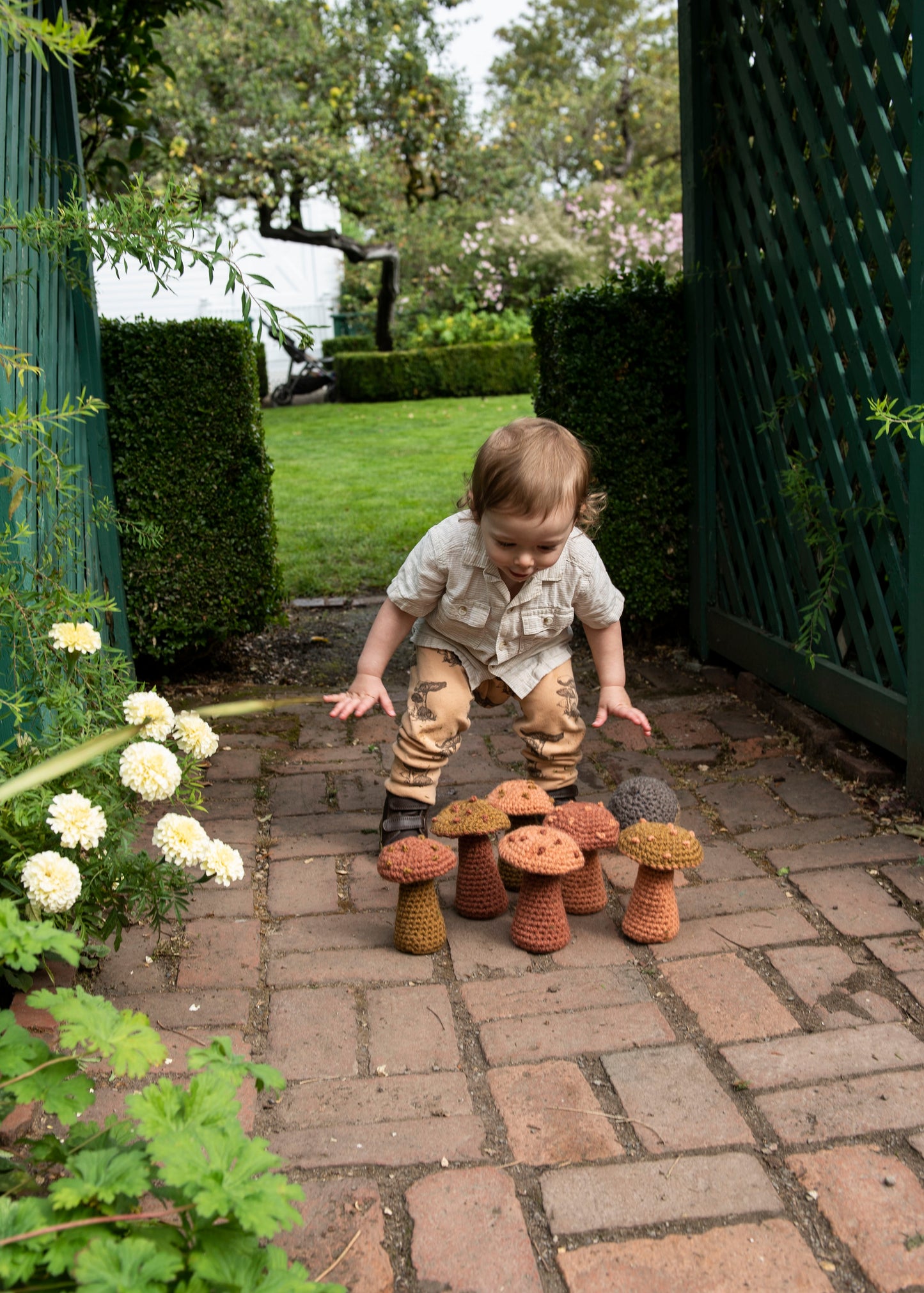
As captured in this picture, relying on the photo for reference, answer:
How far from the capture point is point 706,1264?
1602 millimetres

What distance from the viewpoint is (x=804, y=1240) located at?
1.64 m

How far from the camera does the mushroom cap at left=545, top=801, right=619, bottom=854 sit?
2572mm

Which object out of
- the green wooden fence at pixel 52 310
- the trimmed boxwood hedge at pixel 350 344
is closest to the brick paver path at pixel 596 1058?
the green wooden fence at pixel 52 310

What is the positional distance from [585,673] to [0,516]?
2665 millimetres

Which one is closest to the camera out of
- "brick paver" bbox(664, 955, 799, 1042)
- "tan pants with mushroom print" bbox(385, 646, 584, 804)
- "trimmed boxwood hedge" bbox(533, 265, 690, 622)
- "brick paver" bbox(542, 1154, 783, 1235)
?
"brick paver" bbox(542, 1154, 783, 1235)

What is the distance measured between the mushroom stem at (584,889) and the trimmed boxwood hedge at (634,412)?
7.04 feet

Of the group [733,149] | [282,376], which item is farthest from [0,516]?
[282,376]

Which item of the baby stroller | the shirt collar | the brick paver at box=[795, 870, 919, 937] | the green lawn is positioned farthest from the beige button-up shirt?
the baby stroller

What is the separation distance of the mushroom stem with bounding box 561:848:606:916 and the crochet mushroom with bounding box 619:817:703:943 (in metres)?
0.15

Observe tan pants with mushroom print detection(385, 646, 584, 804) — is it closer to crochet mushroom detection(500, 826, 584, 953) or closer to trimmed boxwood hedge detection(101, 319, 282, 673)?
crochet mushroom detection(500, 826, 584, 953)

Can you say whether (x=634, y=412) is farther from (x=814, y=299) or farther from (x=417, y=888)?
(x=417, y=888)

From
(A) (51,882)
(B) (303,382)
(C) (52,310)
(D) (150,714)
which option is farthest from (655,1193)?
(B) (303,382)

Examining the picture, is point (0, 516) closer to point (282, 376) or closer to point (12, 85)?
point (12, 85)

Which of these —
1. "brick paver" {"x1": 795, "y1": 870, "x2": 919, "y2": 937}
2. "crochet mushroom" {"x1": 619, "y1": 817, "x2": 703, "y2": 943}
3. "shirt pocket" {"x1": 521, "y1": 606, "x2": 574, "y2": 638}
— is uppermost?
"shirt pocket" {"x1": 521, "y1": 606, "x2": 574, "y2": 638}
